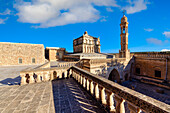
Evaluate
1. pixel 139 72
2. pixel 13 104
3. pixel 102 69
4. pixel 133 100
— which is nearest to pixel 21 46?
pixel 102 69

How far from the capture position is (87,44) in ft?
100.0

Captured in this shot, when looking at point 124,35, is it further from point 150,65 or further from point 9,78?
point 9,78

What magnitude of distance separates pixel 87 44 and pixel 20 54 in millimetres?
20490

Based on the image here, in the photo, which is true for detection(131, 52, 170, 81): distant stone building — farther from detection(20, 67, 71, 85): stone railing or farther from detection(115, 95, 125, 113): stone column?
detection(115, 95, 125, 113): stone column

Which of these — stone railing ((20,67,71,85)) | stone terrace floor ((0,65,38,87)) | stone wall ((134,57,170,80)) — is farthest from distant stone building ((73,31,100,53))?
stone railing ((20,67,71,85))

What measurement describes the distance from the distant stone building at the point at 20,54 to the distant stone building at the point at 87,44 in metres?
13.0

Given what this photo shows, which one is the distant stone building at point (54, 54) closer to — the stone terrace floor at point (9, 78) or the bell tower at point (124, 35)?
the stone terrace floor at point (9, 78)

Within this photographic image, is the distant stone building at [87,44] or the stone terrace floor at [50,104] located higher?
the distant stone building at [87,44]

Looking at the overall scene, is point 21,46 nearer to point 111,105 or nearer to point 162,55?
point 111,105

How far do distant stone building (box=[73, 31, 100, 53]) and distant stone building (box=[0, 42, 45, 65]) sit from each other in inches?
510

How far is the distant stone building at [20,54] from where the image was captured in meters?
20.6

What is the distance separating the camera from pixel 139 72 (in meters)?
18.5

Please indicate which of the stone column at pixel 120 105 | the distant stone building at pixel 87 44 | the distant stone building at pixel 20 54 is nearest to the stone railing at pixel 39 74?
the stone column at pixel 120 105

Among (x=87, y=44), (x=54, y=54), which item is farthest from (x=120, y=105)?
(x=54, y=54)
